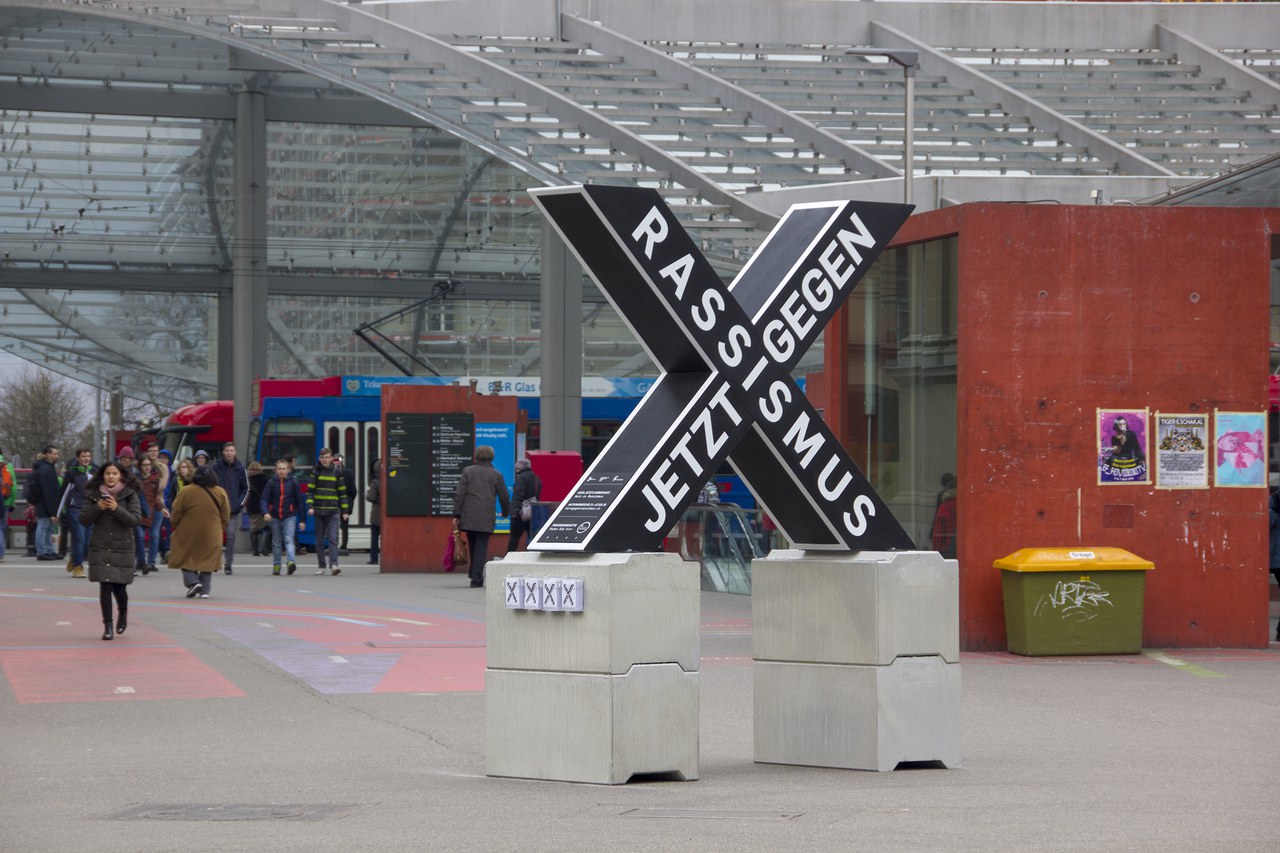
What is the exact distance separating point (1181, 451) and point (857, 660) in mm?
7422

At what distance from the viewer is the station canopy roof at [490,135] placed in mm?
30859

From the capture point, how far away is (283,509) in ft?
79.8

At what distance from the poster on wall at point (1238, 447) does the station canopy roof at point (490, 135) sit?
2.77 metres

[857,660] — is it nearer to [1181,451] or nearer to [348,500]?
[1181,451]

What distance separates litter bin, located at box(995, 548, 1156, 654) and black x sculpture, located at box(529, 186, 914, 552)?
228 inches

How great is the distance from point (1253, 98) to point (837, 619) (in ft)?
95.9

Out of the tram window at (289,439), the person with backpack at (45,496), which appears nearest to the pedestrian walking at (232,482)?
the person with backpack at (45,496)

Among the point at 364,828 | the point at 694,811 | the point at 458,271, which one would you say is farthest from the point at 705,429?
the point at 458,271

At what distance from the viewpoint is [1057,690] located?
1276cm

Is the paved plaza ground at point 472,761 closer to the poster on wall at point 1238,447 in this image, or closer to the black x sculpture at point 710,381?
the black x sculpture at point 710,381

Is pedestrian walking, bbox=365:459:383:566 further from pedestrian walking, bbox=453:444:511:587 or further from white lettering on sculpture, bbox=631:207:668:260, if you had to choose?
white lettering on sculpture, bbox=631:207:668:260

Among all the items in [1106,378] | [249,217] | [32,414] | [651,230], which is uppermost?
[249,217]

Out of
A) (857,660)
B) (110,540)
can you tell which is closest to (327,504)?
(110,540)

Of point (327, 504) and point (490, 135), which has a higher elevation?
point (490, 135)
